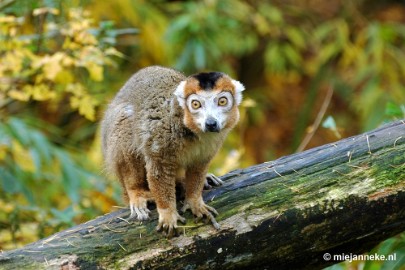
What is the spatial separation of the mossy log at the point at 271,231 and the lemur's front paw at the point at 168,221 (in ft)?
0.19

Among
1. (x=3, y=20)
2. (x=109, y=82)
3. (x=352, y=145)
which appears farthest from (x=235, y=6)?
(x=352, y=145)

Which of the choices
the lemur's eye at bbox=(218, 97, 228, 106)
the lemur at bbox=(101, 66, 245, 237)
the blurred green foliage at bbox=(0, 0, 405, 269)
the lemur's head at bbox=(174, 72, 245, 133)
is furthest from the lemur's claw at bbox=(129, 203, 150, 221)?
the blurred green foliage at bbox=(0, 0, 405, 269)

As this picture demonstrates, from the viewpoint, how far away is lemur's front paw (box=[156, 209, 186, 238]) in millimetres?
4699

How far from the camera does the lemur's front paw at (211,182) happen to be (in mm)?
5345

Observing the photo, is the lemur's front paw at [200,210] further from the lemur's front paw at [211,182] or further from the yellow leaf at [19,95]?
the yellow leaf at [19,95]

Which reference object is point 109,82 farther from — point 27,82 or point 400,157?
point 400,157

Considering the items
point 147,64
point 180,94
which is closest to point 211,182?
point 180,94

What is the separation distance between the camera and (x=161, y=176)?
16.6 feet

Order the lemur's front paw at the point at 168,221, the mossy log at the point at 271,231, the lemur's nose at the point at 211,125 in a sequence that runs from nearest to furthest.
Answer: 1. the mossy log at the point at 271,231
2. the lemur's front paw at the point at 168,221
3. the lemur's nose at the point at 211,125

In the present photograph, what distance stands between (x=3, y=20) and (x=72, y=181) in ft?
7.69

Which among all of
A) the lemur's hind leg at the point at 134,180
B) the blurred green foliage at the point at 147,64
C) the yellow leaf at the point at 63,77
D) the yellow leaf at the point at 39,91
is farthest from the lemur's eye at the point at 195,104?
the yellow leaf at the point at 63,77

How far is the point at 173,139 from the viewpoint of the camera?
5.08 metres

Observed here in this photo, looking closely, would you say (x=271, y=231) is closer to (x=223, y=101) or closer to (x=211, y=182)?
(x=211, y=182)

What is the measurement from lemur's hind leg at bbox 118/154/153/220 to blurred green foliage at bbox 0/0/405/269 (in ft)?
2.79
